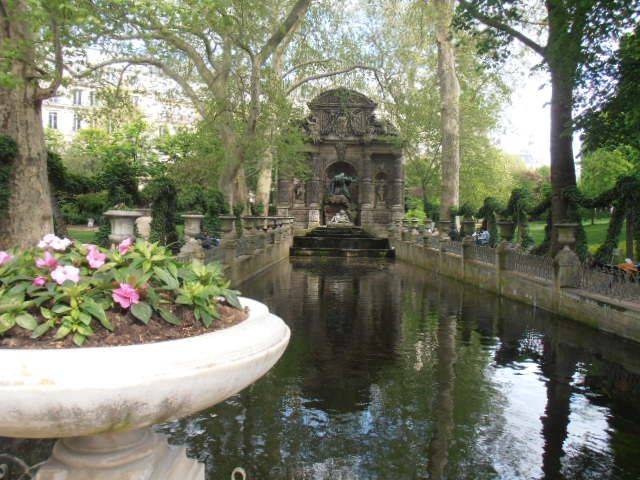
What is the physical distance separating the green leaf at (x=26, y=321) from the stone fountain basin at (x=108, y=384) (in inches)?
6.9

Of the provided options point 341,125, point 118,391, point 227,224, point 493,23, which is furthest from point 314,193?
point 118,391

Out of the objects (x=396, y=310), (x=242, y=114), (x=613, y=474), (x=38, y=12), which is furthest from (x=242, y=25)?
(x=613, y=474)

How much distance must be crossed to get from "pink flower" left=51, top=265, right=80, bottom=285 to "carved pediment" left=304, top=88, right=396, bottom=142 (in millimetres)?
35331

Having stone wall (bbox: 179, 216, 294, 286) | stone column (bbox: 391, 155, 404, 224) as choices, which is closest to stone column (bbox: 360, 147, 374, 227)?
stone column (bbox: 391, 155, 404, 224)

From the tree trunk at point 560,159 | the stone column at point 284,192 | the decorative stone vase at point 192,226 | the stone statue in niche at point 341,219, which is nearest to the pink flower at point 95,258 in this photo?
the decorative stone vase at point 192,226

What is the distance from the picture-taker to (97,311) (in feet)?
7.98

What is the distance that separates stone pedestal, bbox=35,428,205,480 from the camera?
2.46 metres

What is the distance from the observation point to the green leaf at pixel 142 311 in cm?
249

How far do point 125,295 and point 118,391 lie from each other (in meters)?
0.59

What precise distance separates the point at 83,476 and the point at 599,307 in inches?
328

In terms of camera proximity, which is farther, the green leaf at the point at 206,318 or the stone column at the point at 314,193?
the stone column at the point at 314,193

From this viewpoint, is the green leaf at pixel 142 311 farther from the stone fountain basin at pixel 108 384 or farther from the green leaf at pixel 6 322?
the green leaf at pixel 6 322

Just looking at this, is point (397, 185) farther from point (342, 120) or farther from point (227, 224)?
point (227, 224)

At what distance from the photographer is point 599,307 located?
8.71 meters
